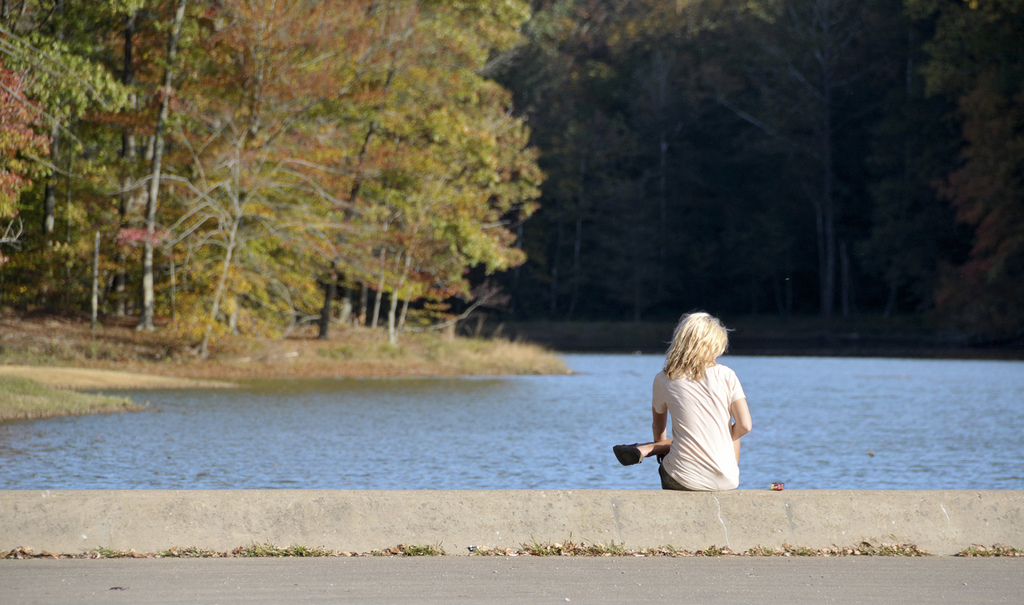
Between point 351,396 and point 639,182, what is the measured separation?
45.4 m

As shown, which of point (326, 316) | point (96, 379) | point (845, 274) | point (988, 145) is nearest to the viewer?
point (96, 379)

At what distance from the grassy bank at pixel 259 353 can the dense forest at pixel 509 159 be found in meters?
0.85

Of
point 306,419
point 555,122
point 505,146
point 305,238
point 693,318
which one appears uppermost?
point 555,122

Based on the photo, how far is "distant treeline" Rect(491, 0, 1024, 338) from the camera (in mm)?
61656

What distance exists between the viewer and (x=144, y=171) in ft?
111

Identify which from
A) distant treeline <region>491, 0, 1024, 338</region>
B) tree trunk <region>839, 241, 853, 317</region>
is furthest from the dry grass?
tree trunk <region>839, 241, 853, 317</region>

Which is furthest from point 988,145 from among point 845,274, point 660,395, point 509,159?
point 660,395

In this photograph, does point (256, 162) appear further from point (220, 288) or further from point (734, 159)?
point (734, 159)

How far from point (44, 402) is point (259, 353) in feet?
41.9

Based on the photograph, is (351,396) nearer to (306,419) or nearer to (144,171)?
(306,419)

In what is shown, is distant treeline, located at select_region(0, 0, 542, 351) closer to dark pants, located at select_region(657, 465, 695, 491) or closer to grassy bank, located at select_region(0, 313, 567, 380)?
grassy bank, located at select_region(0, 313, 567, 380)

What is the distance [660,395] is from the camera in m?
7.11

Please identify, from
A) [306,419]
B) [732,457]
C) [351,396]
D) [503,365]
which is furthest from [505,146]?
[732,457]

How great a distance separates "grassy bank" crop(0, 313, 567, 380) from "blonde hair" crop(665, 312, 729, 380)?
23714mm
